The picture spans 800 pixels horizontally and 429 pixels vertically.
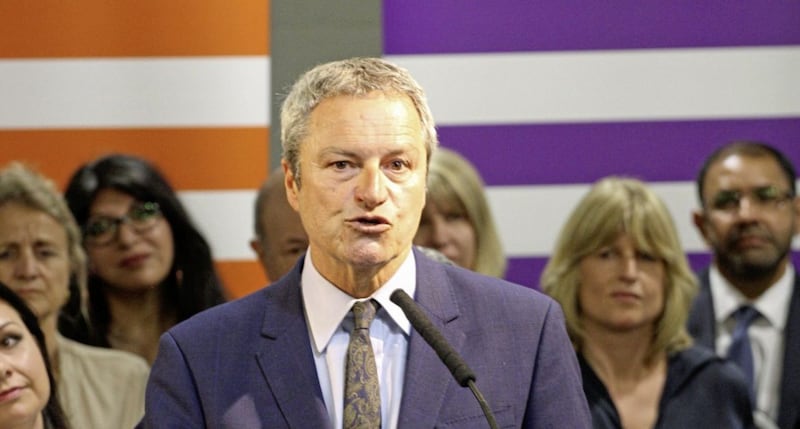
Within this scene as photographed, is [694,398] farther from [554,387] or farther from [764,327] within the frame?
[554,387]

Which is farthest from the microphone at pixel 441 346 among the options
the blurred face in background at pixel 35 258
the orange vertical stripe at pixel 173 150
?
the orange vertical stripe at pixel 173 150

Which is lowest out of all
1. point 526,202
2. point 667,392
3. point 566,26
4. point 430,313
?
point 667,392

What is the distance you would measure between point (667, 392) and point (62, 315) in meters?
1.62

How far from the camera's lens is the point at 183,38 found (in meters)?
4.11

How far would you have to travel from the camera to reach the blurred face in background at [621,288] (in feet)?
11.4

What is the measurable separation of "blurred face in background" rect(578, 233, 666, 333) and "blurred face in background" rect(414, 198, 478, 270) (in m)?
0.34

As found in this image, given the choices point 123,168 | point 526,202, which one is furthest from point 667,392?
point 123,168

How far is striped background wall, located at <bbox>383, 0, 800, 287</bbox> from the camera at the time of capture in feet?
13.8

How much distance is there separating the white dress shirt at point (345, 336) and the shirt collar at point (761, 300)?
225cm

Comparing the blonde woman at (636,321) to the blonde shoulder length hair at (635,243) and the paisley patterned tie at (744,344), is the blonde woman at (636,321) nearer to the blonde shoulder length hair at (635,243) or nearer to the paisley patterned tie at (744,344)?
the blonde shoulder length hair at (635,243)

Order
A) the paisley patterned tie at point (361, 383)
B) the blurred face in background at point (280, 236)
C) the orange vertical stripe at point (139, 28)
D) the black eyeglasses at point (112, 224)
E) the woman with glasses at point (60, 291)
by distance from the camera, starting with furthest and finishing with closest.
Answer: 1. the orange vertical stripe at point (139, 28)
2. the black eyeglasses at point (112, 224)
3. the blurred face in background at point (280, 236)
4. the woman with glasses at point (60, 291)
5. the paisley patterned tie at point (361, 383)

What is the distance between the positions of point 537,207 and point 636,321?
33.6 inches

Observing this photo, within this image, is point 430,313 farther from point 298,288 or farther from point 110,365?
point 110,365

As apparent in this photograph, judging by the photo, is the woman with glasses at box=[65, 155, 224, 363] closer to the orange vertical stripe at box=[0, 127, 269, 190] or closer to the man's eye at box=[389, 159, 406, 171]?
the orange vertical stripe at box=[0, 127, 269, 190]
